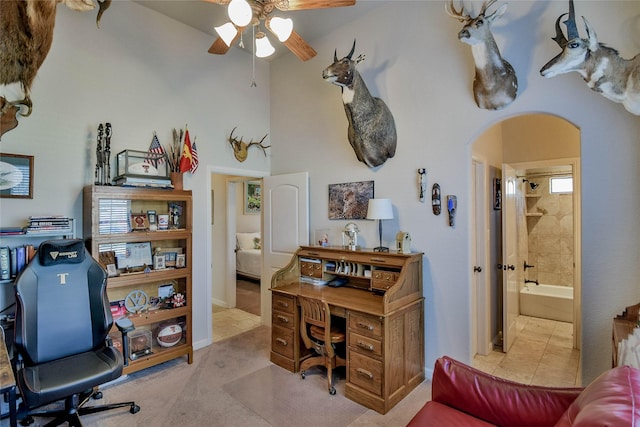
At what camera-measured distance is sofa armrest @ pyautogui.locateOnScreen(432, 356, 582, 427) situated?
59.9 inches

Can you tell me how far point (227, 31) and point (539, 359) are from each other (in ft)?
14.2

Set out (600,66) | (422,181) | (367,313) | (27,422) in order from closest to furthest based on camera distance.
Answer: (600,66)
(27,422)
(367,313)
(422,181)

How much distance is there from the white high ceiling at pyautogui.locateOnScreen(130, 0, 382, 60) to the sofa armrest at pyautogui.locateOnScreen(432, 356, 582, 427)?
3.43 metres


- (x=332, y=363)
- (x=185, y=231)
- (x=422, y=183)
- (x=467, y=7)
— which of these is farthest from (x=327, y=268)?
(x=467, y=7)

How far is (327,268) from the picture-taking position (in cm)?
339

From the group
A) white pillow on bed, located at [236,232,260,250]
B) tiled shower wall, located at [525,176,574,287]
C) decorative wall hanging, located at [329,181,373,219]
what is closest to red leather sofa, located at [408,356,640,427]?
decorative wall hanging, located at [329,181,373,219]

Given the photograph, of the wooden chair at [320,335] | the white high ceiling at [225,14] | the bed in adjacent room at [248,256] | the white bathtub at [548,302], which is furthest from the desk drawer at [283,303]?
the white bathtub at [548,302]

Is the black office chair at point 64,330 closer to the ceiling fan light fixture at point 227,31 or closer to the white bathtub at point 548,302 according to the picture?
the ceiling fan light fixture at point 227,31

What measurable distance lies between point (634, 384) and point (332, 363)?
7.02 ft

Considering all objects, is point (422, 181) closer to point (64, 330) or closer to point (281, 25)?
point (281, 25)

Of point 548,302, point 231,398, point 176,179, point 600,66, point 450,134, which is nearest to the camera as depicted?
point 600,66

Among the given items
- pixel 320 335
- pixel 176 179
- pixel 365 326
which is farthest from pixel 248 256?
pixel 365 326

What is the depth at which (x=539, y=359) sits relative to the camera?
3.39 m

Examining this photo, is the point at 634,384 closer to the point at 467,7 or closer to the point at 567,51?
the point at 567,51
